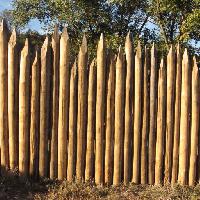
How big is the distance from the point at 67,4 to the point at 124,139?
39.0ft

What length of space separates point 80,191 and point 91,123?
100 centimetres

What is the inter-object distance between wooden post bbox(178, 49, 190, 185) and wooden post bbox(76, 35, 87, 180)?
141 cm

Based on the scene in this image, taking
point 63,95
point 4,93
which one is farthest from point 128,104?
point 4,93

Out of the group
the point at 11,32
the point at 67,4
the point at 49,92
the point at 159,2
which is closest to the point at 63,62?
the point at 49,92

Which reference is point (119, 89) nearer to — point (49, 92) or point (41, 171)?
point (49, 92)

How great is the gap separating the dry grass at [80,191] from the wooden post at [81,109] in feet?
1.13

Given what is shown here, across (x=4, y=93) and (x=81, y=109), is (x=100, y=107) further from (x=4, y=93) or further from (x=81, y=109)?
(x=4, y=93)

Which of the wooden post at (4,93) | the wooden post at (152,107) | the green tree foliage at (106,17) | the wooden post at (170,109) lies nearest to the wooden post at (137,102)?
the wooden post at (152,107)

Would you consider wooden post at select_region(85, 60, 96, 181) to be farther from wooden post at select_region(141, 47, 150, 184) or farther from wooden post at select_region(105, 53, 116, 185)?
wooden post at select_region(141, 47, 150, 184)

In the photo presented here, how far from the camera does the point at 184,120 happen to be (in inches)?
288

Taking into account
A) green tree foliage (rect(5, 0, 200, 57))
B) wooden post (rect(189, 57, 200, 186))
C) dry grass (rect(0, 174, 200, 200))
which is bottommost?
dry grass (rect(0, 174, 200, 200))

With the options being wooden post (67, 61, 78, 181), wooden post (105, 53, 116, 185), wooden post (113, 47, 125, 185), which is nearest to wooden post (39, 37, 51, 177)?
wooden post (67, 61, 78, 181)

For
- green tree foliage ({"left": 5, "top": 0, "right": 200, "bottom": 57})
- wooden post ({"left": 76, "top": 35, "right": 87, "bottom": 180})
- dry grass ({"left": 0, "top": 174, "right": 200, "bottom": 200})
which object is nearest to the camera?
dry grass ({"left": 0, "top": 174, "right": 200, "bottom": 200})

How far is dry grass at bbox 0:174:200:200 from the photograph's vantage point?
6648 mm
